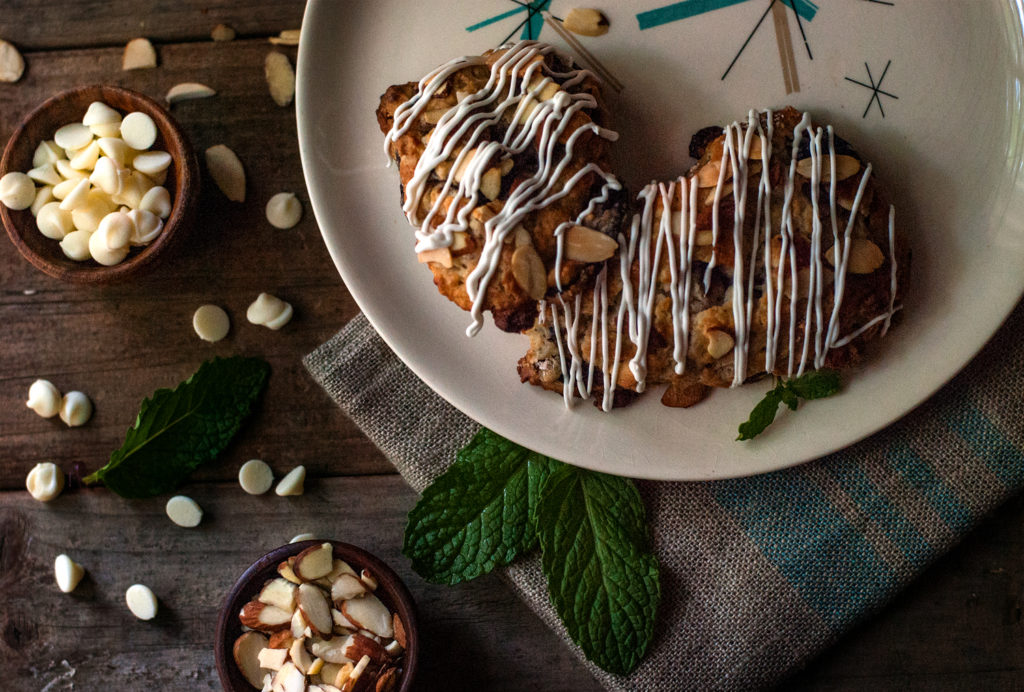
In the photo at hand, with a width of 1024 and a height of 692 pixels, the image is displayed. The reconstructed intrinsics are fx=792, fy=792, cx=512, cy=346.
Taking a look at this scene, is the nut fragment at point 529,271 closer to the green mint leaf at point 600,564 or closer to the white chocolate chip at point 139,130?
the green mint leaf at point 600,564

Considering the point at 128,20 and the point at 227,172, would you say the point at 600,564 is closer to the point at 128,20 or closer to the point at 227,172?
the point at 227,172

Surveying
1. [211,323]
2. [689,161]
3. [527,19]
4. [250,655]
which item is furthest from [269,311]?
[689,161]

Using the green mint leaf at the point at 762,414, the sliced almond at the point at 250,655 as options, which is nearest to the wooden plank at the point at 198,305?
the sliced almond at the point at 250,655

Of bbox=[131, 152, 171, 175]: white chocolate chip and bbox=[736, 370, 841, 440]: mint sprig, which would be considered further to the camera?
bbox=[131, 152, 171, 175]: white chocolate chip

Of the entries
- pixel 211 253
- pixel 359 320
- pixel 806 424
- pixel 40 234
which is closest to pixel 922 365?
pixel 806 424

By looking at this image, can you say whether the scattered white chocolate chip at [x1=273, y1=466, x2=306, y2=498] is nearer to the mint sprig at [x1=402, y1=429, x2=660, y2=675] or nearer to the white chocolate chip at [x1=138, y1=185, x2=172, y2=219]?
the mint sprig at [x1=402, y1=429, x2=660, y2=675]

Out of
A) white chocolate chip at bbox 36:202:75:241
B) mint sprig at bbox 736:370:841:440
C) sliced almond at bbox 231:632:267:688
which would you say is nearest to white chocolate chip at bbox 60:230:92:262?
white chocolate chip at bbox 36:202:75:241
